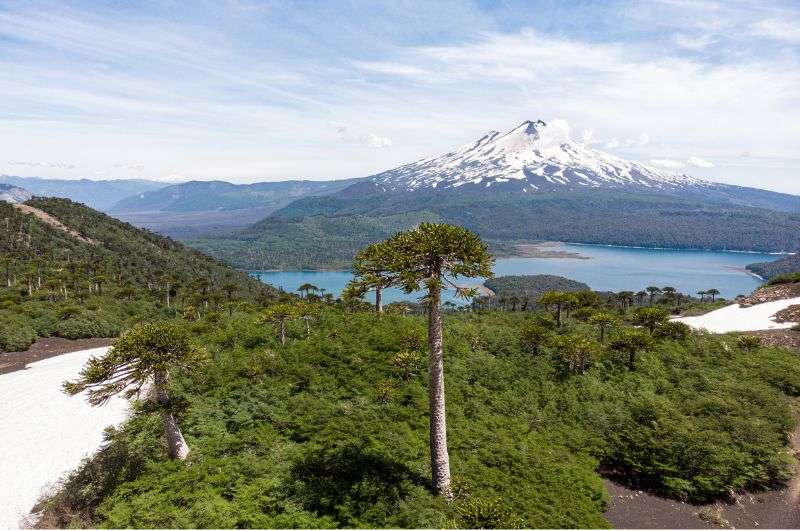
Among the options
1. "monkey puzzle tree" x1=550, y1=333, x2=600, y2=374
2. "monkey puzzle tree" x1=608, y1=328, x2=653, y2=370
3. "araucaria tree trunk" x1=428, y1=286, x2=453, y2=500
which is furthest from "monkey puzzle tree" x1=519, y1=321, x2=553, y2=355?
"araucaria tree trunk" x1=428, y1=286, x2=453, y2=500

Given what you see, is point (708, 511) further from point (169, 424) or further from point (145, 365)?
point (145, 365)

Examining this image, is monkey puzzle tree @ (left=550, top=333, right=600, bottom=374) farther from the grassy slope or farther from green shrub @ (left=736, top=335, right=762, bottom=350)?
green shrub @ (left=736, top=335, right=762, bottom=350)

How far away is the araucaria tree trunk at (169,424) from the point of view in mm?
14734

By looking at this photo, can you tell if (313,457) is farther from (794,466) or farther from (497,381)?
(794,466)

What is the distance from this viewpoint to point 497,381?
23.8 meters

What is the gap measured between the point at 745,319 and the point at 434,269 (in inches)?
1713

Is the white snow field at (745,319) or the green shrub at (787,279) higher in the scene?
the green shrub at (787,279)

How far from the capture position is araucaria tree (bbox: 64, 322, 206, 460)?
44.9 feet

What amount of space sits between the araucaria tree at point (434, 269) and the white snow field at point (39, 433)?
13735mm

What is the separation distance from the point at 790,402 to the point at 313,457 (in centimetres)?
2567

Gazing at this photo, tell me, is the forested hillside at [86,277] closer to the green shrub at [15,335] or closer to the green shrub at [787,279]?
the green shrub at [15,335]

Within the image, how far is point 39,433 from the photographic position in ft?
61.9

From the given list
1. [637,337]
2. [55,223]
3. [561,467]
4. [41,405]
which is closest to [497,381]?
[561,467]

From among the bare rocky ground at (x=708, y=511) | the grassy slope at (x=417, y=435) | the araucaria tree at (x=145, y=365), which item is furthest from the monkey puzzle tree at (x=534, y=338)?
the araucaria tree at (x=145, y=365)
